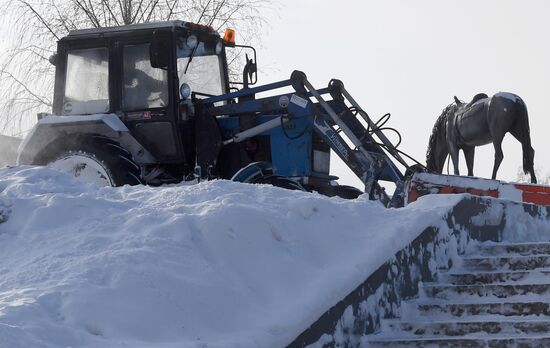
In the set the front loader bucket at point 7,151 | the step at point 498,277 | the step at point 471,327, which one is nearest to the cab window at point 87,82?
the front loader bucket at point 7,151

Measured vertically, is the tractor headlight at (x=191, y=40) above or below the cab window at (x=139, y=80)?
above

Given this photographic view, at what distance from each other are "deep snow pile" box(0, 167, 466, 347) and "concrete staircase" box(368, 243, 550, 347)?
1.35 feet

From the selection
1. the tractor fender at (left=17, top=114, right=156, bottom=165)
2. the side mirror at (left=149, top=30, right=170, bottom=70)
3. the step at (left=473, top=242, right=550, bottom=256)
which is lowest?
the step at (left=473, top=242, right=550, bottom=256)

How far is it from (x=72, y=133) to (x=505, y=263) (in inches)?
239

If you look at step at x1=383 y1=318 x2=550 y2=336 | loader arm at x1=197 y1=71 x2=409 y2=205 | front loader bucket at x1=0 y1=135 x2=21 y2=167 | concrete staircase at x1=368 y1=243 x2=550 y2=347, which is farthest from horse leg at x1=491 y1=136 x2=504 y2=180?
step at x1=383 y1=318 x2=550 y2=336

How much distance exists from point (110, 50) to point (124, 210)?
580 cm

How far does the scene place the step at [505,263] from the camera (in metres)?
7.64

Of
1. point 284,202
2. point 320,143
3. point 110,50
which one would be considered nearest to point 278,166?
point 320,143

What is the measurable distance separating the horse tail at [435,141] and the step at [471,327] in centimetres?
1193

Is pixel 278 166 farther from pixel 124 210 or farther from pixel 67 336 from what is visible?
pixel 67 336

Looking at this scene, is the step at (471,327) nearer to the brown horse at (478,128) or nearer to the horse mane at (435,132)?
the brown horse at (478,128)

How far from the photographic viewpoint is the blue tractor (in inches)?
474

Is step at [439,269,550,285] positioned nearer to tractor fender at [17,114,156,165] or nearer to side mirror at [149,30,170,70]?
side mirror at [149,30,170,70]

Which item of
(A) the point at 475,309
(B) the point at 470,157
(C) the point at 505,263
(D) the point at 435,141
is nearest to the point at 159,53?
(C) the point at 505,263
